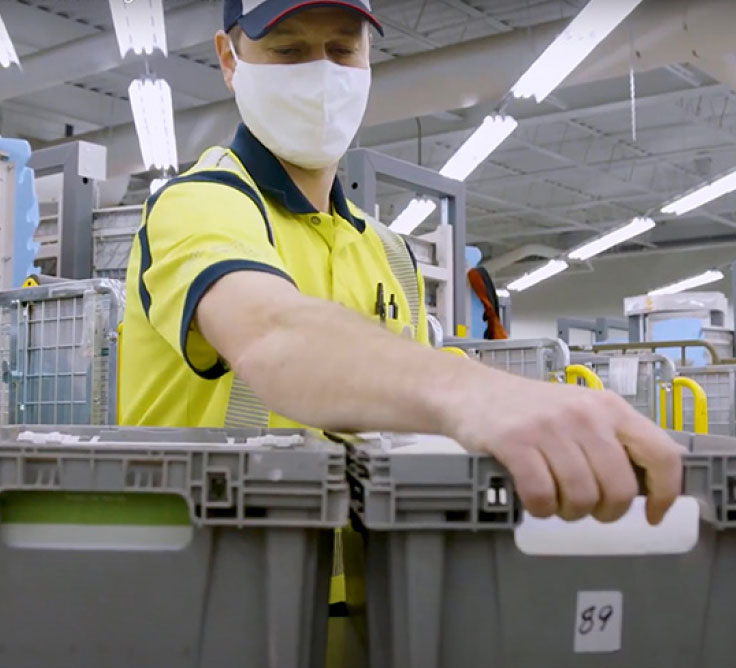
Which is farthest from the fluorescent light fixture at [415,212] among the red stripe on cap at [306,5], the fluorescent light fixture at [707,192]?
the red stripe on cap at [306,5]

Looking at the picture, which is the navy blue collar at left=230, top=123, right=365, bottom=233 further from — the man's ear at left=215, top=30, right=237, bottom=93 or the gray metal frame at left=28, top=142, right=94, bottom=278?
the gray metal frame at left=28, top=142, right=94, bottom=278

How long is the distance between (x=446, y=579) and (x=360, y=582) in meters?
0.17

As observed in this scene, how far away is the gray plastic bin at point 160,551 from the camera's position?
27.9 inches

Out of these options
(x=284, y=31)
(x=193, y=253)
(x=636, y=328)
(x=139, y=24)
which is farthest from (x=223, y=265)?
(x=636, y=328)

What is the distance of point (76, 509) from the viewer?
2.37ft

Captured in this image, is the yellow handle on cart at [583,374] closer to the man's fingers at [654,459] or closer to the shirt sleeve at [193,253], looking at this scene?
the shirt sleeve at [193,253]

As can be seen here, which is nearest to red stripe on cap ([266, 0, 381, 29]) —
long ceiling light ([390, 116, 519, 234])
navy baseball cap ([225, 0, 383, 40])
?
navy baseball cap ([225, 0, 383, 40])

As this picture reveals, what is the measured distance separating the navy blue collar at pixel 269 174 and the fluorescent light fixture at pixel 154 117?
15.2 ft

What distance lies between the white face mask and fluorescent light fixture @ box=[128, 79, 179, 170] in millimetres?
4574

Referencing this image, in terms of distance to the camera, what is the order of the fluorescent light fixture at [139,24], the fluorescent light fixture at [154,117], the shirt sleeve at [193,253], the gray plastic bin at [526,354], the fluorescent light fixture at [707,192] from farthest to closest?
1. the fluorescent light fixture at [707,192]
2. the fluorescent light fixture at [154,117]
3. the fluorescent light fixture at [139,24]
4. the gray plastic bin at [526,354]
5. the shirt sleeve at [193,253]

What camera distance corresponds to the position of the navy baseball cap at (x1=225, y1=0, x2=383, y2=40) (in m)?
1.29

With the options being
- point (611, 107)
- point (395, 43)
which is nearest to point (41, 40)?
point (395, 43)

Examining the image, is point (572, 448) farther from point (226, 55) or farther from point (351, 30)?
point (226, 55)

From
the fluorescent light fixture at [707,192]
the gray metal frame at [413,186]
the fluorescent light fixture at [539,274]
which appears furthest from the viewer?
the fluorescent light fixture at [539,274]
